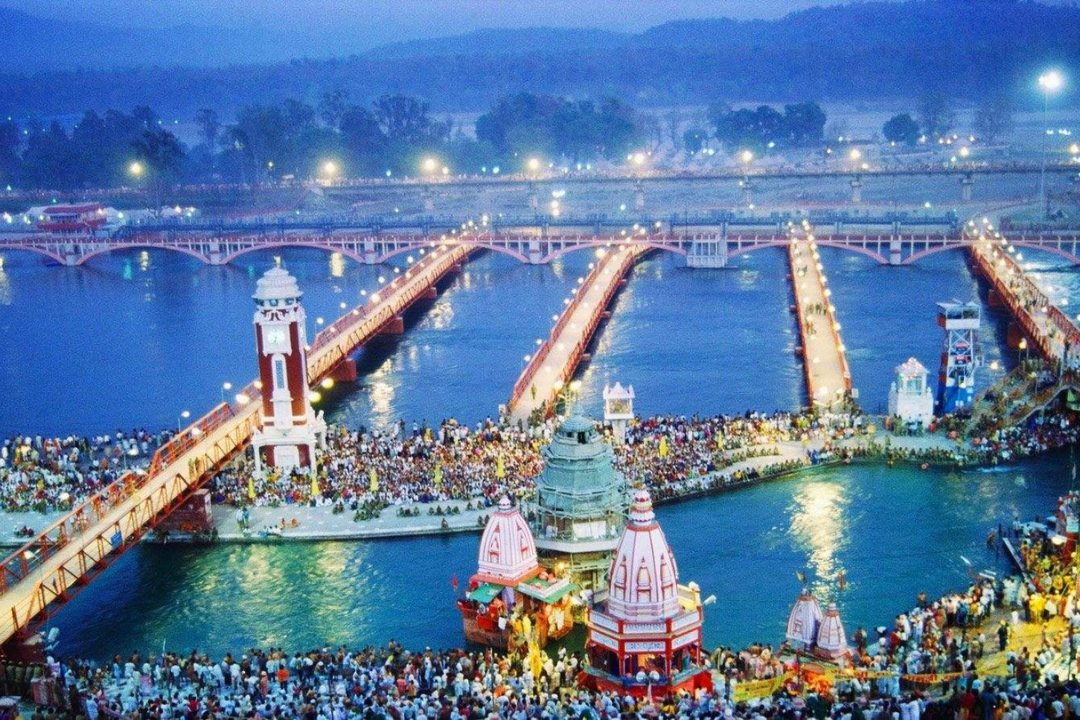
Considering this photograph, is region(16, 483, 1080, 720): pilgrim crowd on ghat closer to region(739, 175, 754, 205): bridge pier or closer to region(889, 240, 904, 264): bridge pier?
region(889, 240, 904, 264): bridge pier

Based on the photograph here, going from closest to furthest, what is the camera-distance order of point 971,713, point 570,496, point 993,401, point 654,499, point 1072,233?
point 971,713, point 570,496, point 654,499, point 993,401, point 1072,233

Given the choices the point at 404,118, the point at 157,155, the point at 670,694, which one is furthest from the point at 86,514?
the point at 404,118

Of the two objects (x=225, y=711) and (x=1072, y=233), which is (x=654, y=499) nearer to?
(x=225, y=711)

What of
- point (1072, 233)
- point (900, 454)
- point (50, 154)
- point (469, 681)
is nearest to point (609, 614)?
point (469, 681)

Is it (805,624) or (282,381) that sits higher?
(282,381)

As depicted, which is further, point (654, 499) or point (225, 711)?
point (654, 499)

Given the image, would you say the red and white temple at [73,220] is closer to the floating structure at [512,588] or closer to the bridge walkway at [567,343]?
the bridge walkway at [567,343]

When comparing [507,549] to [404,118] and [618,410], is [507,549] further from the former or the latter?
[404,118]

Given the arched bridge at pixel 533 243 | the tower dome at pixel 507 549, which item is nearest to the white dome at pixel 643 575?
the tower dome at pixel 507 549

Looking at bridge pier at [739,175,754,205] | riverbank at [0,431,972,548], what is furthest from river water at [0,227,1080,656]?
bridge pier at [739,175,754,205]
